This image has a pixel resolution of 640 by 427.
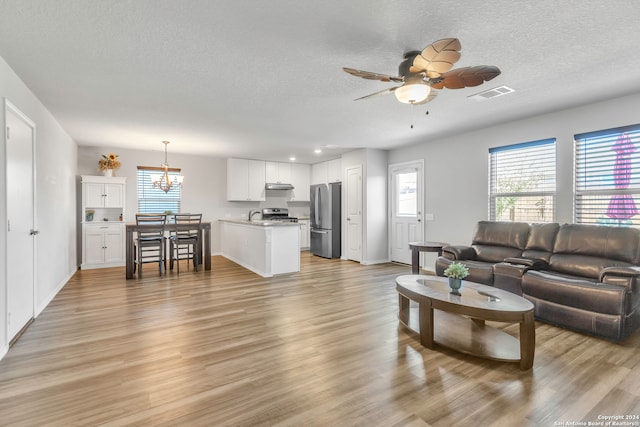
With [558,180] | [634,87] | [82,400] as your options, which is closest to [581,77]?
[634,87]

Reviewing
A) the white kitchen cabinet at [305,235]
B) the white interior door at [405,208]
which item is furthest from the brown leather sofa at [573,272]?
the white kitchen cabinet at [305,235]

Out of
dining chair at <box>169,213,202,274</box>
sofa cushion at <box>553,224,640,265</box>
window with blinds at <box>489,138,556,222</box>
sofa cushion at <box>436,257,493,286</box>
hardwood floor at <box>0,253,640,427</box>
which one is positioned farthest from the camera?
dining chair at <box>169,213,202,274</box>

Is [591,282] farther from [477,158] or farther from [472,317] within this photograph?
[477,158]

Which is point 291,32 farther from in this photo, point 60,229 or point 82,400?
point 60,229

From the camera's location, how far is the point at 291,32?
2180 mm

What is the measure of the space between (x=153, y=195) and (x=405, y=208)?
5.65 meters

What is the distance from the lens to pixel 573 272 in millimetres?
3346

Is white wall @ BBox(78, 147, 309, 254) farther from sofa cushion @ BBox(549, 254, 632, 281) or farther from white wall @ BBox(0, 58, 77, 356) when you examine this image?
sofa cushion @ BBox(549, 254, 632, 281)

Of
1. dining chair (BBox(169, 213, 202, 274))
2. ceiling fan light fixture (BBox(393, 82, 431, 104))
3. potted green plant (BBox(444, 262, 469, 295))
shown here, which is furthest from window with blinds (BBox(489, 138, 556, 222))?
dining chair (BBox(169, 213, 202, 274))

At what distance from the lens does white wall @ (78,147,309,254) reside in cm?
628

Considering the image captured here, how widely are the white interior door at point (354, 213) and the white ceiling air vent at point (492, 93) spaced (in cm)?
328

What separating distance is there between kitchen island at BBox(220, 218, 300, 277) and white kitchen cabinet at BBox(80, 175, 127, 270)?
2523 mm

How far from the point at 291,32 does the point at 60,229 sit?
15.0ft

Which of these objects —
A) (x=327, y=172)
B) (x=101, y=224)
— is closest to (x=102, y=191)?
(x=101, y=224)
